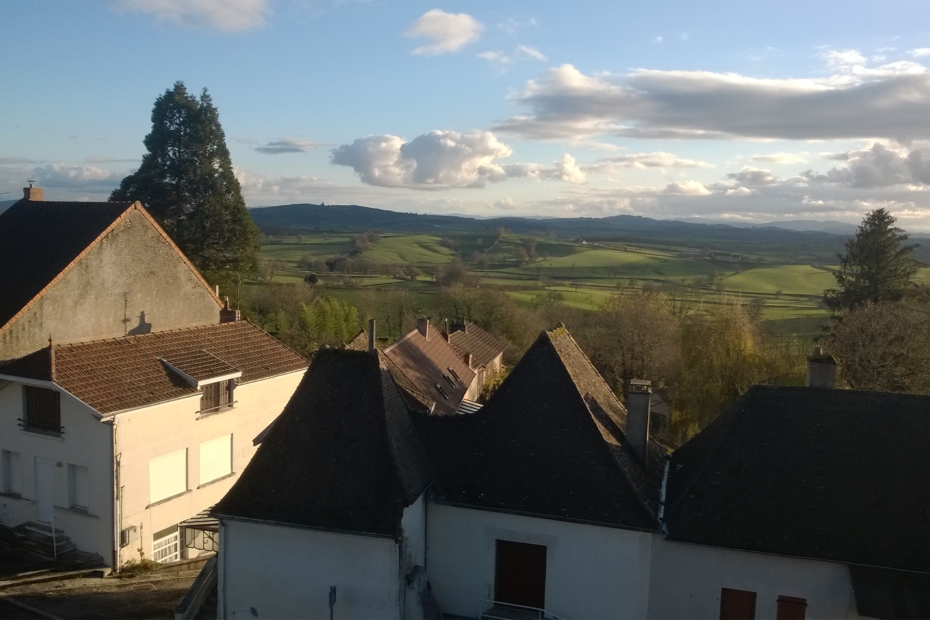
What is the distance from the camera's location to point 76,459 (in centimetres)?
1909

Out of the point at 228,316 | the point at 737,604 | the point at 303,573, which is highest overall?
the point at 228,316

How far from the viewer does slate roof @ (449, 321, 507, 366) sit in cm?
4575

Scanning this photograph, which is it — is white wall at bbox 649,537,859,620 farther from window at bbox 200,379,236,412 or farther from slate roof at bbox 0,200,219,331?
slate roof at bbox 0,200,219,331

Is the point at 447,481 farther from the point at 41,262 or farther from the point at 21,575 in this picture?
the point at 41,262

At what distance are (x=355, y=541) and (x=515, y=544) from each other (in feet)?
11.2

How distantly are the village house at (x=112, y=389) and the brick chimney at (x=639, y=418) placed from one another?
13.1 metres

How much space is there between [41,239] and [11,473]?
7.57m

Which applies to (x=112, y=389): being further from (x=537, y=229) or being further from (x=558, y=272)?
(x=537, y=229)

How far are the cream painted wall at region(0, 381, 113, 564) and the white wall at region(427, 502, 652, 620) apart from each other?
9.74 meters

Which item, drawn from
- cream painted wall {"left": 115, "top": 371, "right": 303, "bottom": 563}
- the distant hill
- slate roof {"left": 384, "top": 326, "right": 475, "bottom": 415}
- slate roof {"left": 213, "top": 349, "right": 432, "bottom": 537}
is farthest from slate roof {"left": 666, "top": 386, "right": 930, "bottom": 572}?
the distant hill

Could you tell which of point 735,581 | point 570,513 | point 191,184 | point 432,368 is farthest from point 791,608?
point 191,184

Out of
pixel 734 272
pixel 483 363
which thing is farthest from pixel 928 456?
pixel 734 272

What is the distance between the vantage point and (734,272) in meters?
83.9

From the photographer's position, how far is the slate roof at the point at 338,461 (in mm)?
13227
